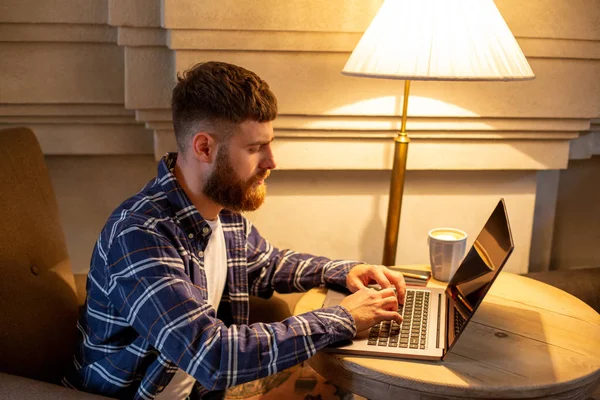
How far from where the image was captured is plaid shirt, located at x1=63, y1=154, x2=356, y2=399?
1.17 metres

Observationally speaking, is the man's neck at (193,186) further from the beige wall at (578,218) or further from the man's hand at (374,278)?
the beige wall at (578,218)

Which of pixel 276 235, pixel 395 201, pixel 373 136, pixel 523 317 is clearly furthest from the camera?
pixel 276 235

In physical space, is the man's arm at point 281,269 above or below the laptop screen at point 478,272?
below

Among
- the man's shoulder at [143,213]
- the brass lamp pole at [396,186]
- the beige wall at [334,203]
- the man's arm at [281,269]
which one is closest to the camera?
the man's shoulder at [143,213]

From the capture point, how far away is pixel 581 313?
4.84 feet

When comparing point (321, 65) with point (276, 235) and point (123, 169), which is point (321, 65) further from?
point (123, 169)

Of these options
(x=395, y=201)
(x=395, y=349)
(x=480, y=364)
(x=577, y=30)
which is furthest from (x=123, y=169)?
(x=577, y=30)

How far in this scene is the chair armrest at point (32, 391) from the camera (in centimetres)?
112

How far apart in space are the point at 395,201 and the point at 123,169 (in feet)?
2.69

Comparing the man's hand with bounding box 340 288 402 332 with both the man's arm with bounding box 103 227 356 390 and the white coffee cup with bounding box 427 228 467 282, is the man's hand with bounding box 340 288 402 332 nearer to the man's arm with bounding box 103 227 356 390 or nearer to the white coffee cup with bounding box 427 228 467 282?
the man's arm with bounding box 103 227 356 390

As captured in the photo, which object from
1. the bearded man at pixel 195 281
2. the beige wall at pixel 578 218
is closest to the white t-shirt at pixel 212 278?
the bearded man at pixel 195 281

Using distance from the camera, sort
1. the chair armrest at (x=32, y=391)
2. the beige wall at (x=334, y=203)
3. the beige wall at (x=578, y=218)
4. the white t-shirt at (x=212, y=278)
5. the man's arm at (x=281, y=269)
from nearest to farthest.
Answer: the chair armrest at (x=32, y=391) → the white t-shirt at (x=212, y=278) → the man's arm at (x=281, y=269) → the beige wall at (x=334, y=203) → the beige wall at (x=578, y=218)

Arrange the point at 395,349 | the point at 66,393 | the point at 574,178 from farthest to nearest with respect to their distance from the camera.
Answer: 1. the point at 574,178
2. the point at 395,349
3. the point at 66,393

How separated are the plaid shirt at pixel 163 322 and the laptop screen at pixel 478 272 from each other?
229 millimetres
